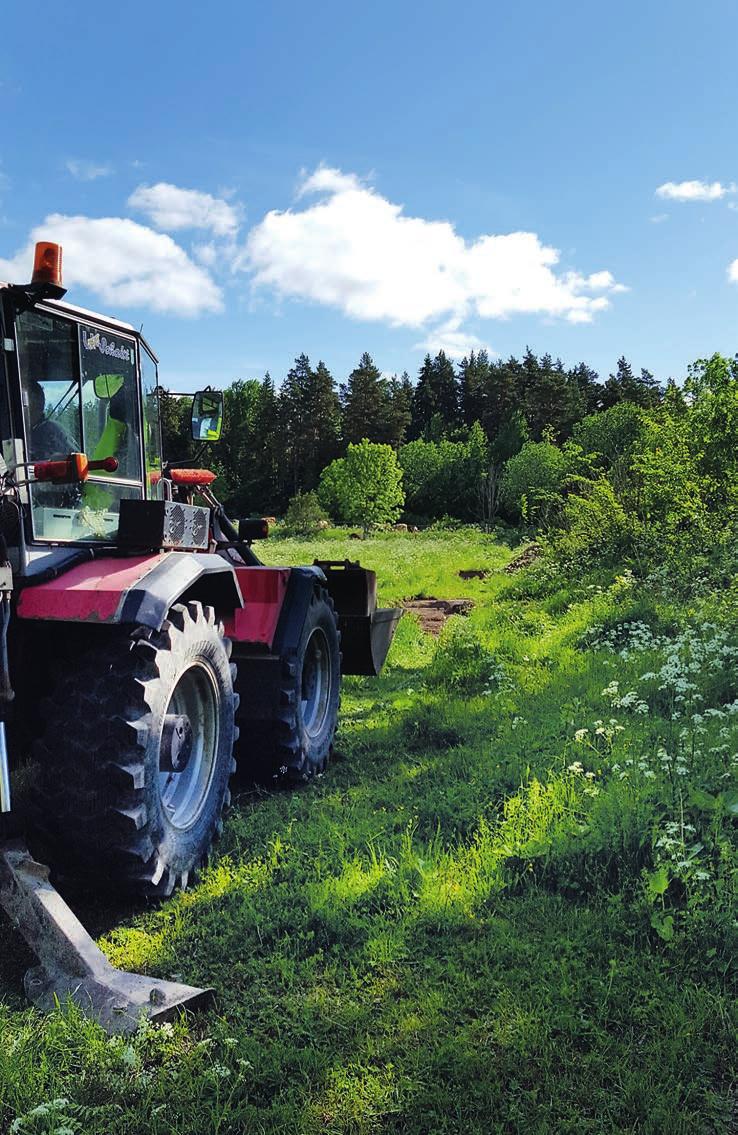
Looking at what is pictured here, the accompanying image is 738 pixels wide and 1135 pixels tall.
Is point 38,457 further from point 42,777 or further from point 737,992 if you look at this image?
point 737,992

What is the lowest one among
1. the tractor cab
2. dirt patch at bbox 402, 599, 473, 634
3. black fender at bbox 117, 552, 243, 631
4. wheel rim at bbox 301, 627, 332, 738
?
dirt patch at bbox 402, 599, 473, 634

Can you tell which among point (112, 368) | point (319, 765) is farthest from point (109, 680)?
point (319, 765)

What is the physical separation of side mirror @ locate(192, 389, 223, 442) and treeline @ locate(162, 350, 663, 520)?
53.5 m

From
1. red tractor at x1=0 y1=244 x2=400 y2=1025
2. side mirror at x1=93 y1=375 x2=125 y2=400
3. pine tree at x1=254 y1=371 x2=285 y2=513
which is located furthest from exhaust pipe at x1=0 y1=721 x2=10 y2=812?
pine tree at x1=254 y1=371 x2=285 y2=513

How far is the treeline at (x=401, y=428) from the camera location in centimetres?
6412

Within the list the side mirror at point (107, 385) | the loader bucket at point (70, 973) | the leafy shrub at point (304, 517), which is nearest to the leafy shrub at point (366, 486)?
the leafy shrub at point (304, 517)

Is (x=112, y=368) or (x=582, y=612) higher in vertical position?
(x=112, y=368)

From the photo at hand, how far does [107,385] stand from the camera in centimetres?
397

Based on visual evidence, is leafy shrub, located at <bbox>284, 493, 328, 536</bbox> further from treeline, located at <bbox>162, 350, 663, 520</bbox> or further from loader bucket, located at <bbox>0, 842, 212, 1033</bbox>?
loader bucket, located at <bbox>0, 842, 212, 1033</bbox>

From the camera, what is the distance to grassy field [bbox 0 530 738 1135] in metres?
2.34

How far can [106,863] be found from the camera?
10.5 ft

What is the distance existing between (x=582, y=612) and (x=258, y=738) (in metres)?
5.91

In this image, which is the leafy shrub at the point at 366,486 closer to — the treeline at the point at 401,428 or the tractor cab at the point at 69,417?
the treeline at the point at 401,428

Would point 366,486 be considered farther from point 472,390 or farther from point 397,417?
point 472,390
